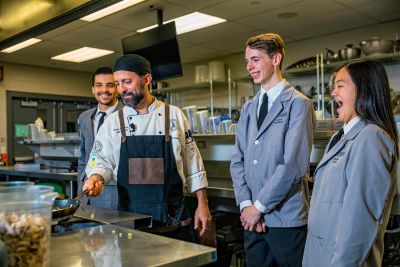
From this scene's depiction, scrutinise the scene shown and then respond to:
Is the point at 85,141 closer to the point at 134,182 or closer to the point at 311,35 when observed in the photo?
the point at 134,182

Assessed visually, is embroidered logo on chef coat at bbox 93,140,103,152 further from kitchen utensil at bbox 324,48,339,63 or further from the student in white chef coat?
kitchen utensil at bbox 324,48,339,63

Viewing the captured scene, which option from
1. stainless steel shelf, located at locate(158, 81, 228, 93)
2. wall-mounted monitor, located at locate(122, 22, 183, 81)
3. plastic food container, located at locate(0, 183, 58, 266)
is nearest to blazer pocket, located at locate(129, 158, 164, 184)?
plastic food container, located at locate(0, 183, 58, 266)

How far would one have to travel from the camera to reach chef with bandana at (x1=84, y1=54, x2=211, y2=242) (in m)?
1.98

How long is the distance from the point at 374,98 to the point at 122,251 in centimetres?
97

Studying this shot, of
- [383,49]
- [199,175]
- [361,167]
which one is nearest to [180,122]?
[199,175]

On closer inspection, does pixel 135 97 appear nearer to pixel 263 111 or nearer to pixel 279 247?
pixel 263 111

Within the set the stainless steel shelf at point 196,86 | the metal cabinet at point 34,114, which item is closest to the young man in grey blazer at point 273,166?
the stainless steel shelf at point 196,86

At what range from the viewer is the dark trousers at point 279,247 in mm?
1777

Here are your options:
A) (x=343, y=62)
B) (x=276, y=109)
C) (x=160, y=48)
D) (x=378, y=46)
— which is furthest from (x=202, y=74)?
(x=276, y=109)

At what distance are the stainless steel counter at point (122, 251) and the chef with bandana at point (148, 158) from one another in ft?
2.18

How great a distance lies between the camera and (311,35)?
5.89m

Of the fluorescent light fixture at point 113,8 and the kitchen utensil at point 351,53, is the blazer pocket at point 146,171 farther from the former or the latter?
the kitchen utensil at point 351,53

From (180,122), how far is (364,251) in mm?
1123

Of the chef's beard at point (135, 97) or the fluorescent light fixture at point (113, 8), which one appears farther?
the fluorescent light fixture at point (113, 8)
